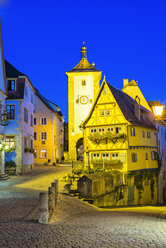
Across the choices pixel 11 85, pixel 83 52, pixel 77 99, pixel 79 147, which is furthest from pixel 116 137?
pixel 79 147

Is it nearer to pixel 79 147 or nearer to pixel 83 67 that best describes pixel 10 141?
pixel 83 67

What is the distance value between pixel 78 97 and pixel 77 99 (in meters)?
0.37

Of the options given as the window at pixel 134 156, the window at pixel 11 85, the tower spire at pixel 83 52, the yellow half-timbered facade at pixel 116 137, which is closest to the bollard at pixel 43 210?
the yellow half-timbered facade at pixel 116 137

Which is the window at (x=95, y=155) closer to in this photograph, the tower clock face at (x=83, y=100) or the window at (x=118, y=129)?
the window at (x=118, y=129)

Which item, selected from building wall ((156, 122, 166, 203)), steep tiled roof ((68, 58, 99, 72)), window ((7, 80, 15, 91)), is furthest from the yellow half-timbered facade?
steep tiled roof ((68, 58, 99, 72))

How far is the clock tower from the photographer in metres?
46.5

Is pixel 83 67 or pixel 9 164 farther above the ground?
pixel 83 67

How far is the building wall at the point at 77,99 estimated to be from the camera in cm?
4650

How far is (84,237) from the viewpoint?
7535mm

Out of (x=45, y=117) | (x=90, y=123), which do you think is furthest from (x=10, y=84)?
(x=45, y=117)

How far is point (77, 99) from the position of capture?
46.9 m

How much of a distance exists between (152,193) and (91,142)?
30.0ft

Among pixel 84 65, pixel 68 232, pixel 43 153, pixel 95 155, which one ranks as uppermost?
pixel 84 65

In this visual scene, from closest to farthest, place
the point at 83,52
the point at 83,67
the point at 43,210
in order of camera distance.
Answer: the point at 43,210 < the point at 83,67 < the point at 83,52
